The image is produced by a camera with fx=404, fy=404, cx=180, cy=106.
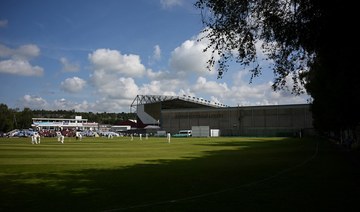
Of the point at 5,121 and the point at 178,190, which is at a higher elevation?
the point at 5,121

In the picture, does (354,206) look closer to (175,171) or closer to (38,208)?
(38,208)

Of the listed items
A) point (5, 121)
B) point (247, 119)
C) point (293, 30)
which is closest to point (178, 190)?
point (293, 30)

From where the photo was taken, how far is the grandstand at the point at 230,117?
130375 mm

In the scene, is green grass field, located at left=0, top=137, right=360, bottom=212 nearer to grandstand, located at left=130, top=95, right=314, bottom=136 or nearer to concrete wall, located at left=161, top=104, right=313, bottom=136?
grandstand, located at left=130, top=95, right=314, bottom=136

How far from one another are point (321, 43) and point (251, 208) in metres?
5.25

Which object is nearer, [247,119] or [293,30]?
[293,30]

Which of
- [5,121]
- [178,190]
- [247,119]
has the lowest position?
[178,190]

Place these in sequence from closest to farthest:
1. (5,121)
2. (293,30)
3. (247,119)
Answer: (293,30)
(247,119)
(5,121)

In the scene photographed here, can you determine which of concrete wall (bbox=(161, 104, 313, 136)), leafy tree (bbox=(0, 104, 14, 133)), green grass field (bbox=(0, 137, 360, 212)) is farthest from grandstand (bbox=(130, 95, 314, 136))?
green grass field (bbox=(0, 137, 360, 212))

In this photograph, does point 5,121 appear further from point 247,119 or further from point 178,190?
point 178,190

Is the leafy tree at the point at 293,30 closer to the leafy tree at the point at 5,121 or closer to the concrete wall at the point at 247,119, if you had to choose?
the concrete wall at the point at 247,119

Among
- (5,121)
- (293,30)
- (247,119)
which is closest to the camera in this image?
(293,30)

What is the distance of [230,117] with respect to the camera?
479ft

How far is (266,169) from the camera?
906 inches
